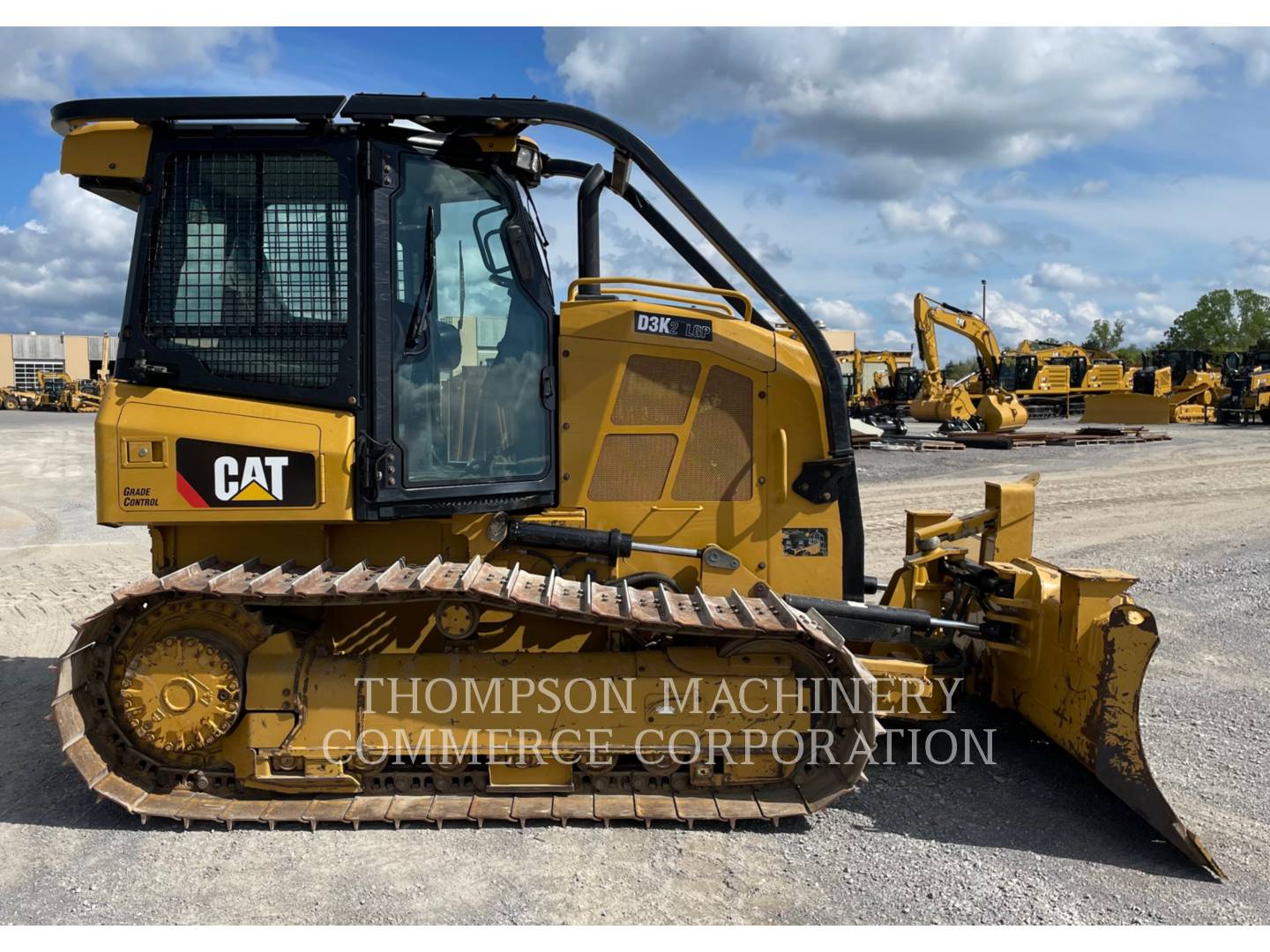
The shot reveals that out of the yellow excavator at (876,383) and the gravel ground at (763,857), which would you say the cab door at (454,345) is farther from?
the yellow excavator at (876,383)

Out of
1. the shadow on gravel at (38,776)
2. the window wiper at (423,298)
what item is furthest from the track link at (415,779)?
the window wiper at (423,298)

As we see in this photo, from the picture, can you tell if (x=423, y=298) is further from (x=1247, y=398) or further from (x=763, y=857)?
(x=1247, y=398)

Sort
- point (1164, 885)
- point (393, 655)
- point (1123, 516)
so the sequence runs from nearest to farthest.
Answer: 1. point (1164, 885)
2. point (393, 655)
3. point (1123, 516)

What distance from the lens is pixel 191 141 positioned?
4250mm

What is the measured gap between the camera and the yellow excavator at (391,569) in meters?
4.11

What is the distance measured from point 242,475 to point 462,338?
3.76 feet

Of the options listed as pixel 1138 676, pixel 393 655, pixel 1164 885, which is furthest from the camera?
pixel 393 655

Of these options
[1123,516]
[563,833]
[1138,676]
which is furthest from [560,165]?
[1123,516]

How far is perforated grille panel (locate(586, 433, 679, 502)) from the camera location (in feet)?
15.5

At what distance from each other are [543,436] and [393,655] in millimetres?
1248

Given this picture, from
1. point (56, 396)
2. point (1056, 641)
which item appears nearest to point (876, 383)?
point (1056, 641)

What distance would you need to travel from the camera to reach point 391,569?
13.7 ft

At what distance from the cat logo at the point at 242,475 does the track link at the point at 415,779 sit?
0.31 m

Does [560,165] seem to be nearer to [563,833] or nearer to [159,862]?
[563,833]
